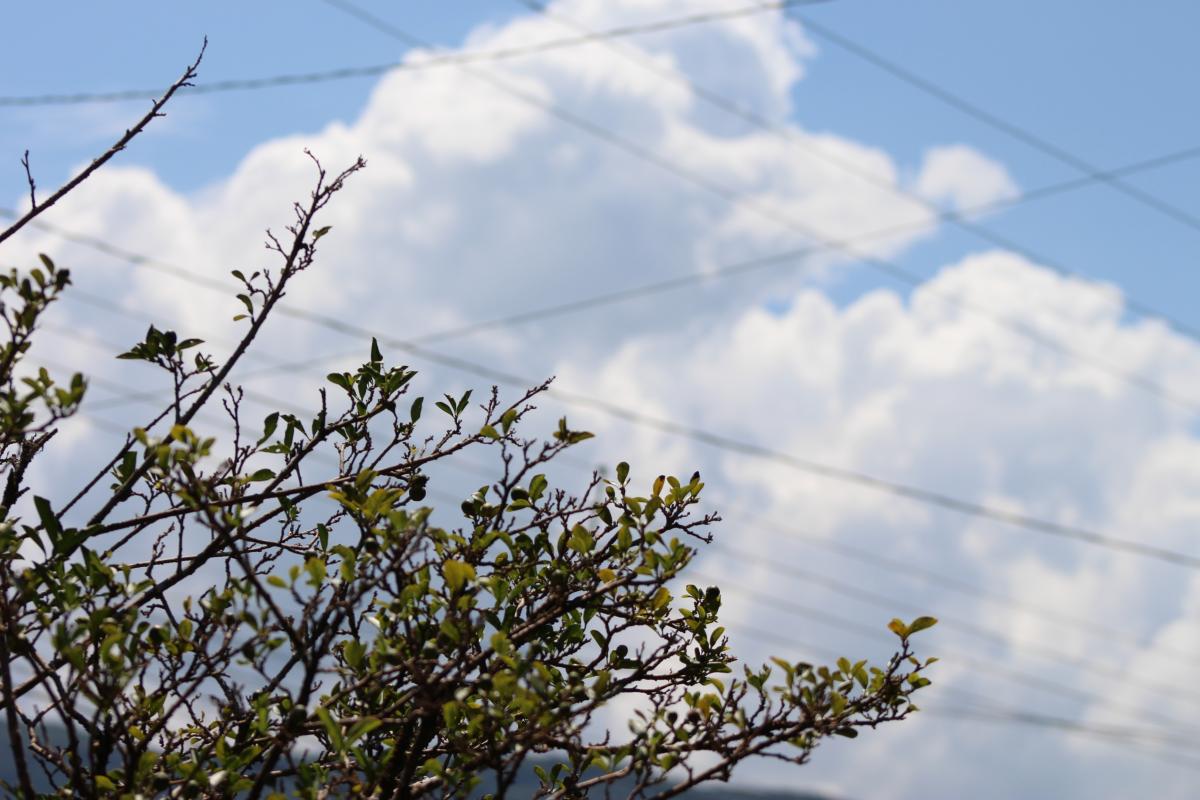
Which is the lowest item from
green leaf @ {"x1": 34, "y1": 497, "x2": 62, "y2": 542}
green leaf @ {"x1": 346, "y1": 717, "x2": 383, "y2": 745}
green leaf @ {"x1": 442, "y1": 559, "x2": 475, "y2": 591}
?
green leaf @ {"x1": 346, "y1": 717, "x2": 383, "y2": 745}

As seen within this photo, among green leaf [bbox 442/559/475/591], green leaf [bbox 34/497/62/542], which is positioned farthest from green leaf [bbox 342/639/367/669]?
green leaf [bbox 34/497/62/542]

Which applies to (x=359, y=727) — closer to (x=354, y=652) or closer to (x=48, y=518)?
(x=354, y=652)

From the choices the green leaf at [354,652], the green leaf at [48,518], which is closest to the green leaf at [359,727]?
the green leaf at [354,652]

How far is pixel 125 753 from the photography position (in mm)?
2814

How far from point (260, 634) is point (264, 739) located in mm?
574

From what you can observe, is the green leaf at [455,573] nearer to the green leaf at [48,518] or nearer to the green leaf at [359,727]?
the green leaf at [359,727]

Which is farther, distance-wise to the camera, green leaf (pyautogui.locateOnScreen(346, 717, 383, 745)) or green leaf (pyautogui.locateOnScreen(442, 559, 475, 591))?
green leaf (pyautogui.locateOnScreen(442, 559, 475, 591))

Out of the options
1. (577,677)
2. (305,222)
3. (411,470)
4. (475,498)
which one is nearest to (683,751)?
(577,677)

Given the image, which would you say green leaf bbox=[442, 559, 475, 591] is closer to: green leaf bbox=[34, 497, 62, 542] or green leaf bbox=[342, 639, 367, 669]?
green leaf bbox=[342, 639, 367, 669]

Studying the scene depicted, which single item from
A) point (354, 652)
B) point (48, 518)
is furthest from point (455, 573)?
point (48, 518)

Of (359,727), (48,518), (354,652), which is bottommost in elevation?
(359,727)

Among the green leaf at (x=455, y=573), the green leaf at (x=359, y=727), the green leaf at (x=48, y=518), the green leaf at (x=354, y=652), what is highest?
the green leaf at (x=48, y=518)

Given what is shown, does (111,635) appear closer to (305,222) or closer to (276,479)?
(276,479)

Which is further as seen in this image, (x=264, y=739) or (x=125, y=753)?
(x=264, y=739)
